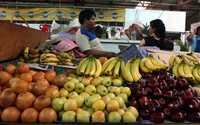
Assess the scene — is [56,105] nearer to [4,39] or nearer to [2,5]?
[4,39]

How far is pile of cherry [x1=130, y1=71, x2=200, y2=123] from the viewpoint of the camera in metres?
2.58

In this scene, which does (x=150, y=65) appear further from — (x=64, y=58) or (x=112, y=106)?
(x=64, y=58)

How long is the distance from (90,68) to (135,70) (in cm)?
38

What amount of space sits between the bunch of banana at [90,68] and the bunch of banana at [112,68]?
5 cm

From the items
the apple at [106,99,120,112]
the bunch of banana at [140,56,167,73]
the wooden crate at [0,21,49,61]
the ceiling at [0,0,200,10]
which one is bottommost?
the apple at [106,99,120,112]

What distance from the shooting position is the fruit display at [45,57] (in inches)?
156

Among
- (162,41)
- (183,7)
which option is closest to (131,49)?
(162,41)

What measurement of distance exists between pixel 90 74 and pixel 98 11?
Answer: 26.5ft

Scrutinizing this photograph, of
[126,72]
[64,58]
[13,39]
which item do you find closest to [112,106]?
[126,72]

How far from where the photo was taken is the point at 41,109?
8.16 feet

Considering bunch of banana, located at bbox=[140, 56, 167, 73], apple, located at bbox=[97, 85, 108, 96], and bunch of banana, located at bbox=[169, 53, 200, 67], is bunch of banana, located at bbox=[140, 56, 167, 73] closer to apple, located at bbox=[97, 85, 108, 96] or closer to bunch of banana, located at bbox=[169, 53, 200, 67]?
bunch of banana, located at bbox=[169, 53, 200, 67]

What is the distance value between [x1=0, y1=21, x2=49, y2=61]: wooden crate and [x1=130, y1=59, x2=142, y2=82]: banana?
1251mm

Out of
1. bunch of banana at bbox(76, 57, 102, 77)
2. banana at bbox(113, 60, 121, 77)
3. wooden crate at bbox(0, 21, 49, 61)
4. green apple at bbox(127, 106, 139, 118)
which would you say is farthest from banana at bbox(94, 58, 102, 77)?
wooden crate at bbox(0, 21, 49, 61)

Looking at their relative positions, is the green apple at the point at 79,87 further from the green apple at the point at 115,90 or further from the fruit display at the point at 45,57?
the fruit display at the point at 45,57
